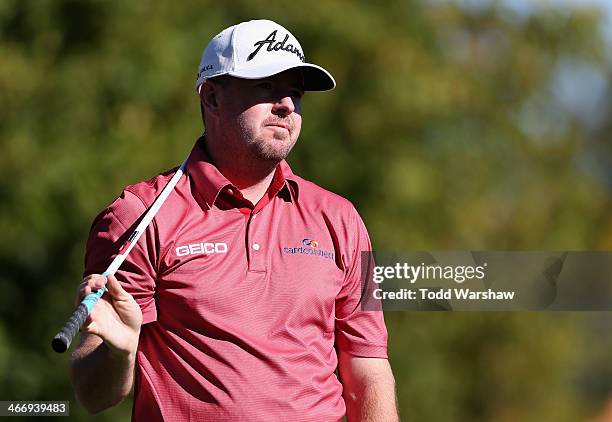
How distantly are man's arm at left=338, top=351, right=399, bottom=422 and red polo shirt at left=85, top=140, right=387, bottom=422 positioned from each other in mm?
159

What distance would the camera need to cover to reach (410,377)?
15.5 m

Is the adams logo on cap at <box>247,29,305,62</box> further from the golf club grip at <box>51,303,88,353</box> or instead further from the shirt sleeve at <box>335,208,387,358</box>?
the golf club grip at <box>51,303,88,353</box>

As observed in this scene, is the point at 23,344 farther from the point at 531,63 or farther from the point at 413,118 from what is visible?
the point at 531,63

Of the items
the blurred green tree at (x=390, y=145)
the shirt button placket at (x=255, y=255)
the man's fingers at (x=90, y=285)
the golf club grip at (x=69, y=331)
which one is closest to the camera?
the golf club grip at (x=69, y=331)

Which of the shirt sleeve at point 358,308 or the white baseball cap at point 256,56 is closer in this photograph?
the white baseball cap at point 256,56

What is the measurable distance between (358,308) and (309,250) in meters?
0.36

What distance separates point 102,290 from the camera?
13.2 feet

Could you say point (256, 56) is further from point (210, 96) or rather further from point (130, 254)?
point (130, 254)

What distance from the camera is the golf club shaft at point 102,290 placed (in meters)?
3.68

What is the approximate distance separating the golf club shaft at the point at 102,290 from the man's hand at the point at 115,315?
29 mm

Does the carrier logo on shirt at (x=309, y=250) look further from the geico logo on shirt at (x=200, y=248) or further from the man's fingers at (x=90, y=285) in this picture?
the man's fingers at (x=90, y=285)

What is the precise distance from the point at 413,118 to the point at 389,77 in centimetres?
60

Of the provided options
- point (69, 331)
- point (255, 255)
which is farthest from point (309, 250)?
point (69, 331)

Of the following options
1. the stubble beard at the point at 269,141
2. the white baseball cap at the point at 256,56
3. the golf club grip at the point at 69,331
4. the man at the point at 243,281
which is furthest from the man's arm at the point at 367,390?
the golf club grip at the point at 69,331
